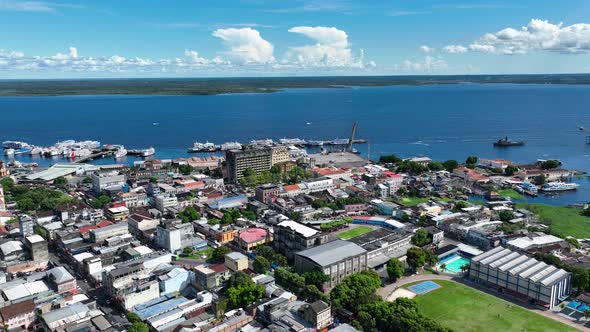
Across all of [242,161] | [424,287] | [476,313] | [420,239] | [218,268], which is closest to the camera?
[476,313]

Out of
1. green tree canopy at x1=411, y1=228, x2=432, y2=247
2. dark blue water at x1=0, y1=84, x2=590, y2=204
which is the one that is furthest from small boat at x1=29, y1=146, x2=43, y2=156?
green tree canopy at x1=411, y1=228, x2=432, y2=247

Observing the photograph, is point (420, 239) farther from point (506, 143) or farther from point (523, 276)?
point (506, 143)

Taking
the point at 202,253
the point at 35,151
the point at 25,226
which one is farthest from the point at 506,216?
the point at 35,151

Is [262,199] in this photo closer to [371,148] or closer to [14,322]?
[14,322]

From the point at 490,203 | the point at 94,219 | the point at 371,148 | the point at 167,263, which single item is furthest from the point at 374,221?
the point at 371,148

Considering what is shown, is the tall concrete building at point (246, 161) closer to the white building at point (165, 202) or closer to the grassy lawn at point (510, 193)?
the white building at point (165, 202)

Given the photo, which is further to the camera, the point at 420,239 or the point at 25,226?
the point at 25,226
